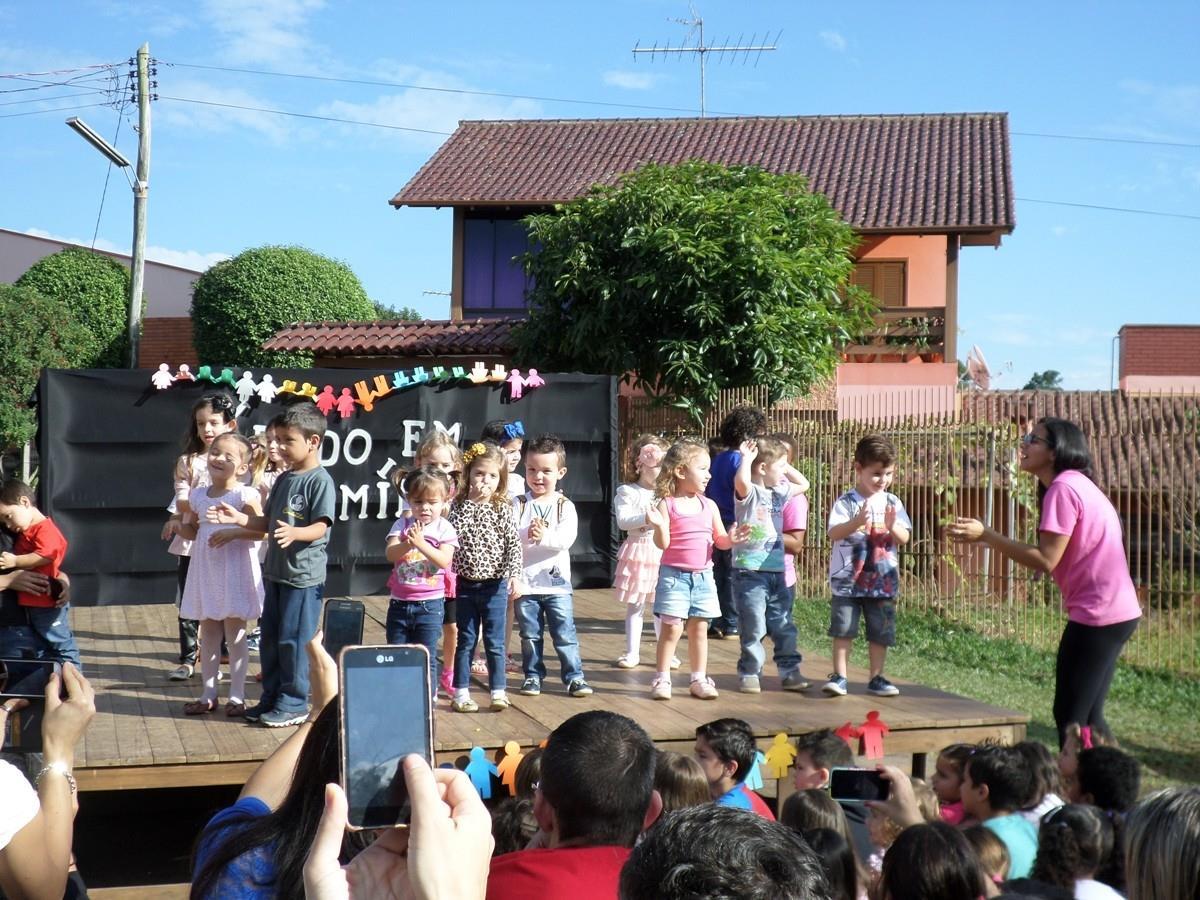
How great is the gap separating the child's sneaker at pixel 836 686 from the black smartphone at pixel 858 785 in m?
3.16

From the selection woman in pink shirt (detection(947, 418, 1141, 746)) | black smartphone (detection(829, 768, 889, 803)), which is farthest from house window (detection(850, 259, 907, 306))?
black smartphone (detection(829, 768, 889, 803))

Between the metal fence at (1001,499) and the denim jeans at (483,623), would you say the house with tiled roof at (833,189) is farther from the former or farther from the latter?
the denim jeans at (483,623)

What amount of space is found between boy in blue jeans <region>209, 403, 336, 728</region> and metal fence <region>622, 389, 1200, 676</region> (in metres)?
5.97

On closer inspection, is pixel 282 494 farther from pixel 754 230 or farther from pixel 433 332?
pixel 433 332

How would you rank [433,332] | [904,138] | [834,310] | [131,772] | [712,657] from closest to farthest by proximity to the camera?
1. [131,772]
2. [712,657]
3. [834,310]
4. [433,332]
5. [904,138]

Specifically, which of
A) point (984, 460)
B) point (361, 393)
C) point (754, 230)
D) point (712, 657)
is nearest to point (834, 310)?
point (754, 230)

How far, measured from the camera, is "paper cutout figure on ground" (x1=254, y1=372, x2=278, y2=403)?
977cm

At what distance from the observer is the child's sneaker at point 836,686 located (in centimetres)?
642

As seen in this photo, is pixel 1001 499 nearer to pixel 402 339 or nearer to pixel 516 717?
pixel 516 717

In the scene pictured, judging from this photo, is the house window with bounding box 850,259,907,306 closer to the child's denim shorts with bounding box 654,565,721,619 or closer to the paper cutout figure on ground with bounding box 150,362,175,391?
the paper cutout figure on ground with bounding box 150,362,175,391

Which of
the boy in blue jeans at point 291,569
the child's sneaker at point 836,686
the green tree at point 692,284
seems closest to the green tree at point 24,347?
the green tree at point 692,284

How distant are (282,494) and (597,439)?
540 centimetres

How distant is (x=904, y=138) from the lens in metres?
24.2

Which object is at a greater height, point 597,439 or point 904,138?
point 904,138
